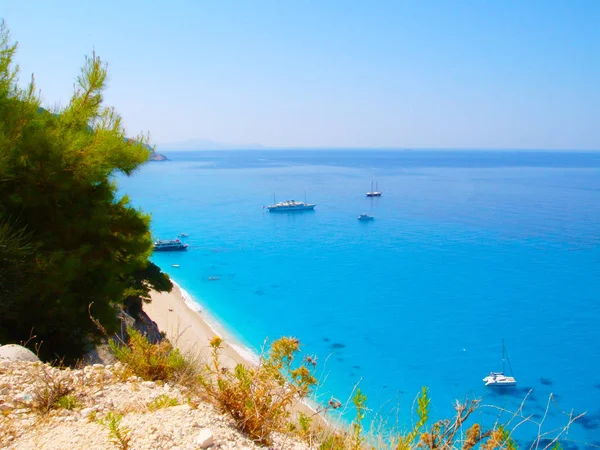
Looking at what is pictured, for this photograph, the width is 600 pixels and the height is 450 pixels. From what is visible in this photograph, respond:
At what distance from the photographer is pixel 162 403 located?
3.28m

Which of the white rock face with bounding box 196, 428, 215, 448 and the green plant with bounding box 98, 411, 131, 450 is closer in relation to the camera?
the green plant with bounding box 98, 411, 131, 450

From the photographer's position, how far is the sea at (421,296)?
58.0ft

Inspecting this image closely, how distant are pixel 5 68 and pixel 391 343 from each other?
20.1 m

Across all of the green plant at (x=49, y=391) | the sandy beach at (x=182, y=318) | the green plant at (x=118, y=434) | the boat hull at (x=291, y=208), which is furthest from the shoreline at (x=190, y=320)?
the boat hull at (x=291, y=208)

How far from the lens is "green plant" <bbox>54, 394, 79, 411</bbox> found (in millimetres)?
3346

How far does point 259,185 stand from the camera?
89812 mm

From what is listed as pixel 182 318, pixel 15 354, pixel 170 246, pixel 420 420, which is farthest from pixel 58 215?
pixel 170 246

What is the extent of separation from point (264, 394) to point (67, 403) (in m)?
1.59

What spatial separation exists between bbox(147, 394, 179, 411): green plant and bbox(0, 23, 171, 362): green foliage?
3.43 m

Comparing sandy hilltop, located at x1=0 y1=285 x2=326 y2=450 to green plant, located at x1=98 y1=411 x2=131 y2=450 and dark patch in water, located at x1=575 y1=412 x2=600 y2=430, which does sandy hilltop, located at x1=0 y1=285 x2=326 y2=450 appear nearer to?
green plant, located at x1=98 y1=411 x2=131 y2=450

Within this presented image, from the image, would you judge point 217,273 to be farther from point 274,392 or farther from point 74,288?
point 274,392

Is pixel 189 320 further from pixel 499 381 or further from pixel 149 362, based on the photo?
pixel 149 362

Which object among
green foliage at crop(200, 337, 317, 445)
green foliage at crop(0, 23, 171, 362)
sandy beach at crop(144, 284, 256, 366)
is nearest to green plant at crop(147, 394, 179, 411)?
green foliage at crop(200, 337, 317, 445)

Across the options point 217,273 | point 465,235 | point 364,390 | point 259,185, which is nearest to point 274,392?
point 364,390
